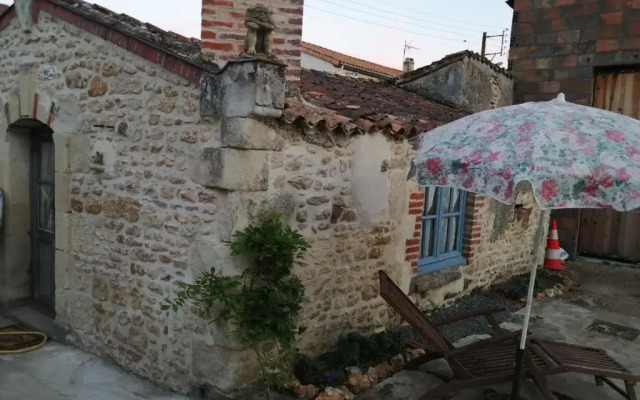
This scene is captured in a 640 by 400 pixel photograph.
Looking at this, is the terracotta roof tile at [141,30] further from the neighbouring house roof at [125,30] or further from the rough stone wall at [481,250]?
the rough stone wall at [481,250]

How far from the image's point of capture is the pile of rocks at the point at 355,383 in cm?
384

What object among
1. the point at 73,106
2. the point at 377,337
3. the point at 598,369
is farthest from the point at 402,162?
the point at 73,106

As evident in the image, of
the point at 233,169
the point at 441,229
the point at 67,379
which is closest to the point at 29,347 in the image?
the point at 67,379

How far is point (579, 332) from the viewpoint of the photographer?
581 centimetres

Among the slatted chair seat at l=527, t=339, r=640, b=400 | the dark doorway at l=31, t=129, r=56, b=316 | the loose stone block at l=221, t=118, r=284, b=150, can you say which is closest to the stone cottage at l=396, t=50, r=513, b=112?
the slatted chair seat at l=527, t=339, r=640, b=400

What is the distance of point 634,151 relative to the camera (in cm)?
283

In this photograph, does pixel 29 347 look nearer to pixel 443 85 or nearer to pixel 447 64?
pixel 443 85

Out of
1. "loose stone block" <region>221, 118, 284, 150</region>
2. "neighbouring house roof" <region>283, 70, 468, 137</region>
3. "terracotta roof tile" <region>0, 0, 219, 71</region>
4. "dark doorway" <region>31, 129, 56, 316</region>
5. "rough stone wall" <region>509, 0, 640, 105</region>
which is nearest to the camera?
"loose stone block" <region>221, 118, 284, 150</region>

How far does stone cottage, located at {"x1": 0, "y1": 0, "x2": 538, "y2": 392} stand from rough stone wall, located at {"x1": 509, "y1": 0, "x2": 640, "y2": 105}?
455 centimetres

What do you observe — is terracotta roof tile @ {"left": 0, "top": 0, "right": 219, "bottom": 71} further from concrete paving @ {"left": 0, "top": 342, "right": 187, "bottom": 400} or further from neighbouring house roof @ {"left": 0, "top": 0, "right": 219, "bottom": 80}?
concrete paving @ {"left": 0, "top": 342, "right": 187, "bottom": 400}

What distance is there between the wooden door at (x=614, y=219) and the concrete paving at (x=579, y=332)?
490 mm

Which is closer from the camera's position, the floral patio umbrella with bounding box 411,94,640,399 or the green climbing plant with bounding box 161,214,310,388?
the floral patio umbrella with bounding box 411,94,640,399

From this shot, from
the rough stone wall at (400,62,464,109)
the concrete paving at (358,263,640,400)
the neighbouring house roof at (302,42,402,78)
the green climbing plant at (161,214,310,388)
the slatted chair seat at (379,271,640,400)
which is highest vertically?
the neighbouring house roof at (302,42,402,78)

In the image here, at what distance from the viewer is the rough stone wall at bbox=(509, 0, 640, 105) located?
844cm
